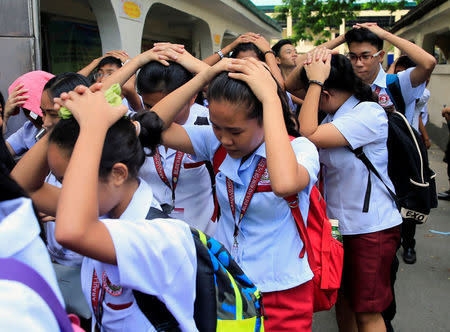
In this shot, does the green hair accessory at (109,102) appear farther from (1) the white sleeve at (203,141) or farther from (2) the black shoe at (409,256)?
(2) the black shoe at (409,256)

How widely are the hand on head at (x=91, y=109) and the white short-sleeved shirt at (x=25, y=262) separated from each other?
17.3 inches

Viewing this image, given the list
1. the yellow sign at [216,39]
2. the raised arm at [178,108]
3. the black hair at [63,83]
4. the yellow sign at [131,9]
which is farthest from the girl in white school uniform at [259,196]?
the yellow sign at [216,39]

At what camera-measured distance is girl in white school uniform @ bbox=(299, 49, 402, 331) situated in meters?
2.12

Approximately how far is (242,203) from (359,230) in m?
0.87

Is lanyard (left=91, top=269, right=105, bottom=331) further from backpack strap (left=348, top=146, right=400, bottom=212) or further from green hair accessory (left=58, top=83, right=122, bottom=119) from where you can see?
backpack strap (left=348, top=146, right=400, bottom=212)

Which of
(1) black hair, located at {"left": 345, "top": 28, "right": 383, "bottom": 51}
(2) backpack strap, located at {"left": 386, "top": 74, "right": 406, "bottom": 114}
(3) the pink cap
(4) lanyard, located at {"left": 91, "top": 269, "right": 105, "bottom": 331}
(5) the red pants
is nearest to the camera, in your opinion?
(4) lanyard, located at {"left": 91, "top": 269, "right": 105, "bottom": 331}

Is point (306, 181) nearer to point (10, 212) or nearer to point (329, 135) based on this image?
point (329, 135)

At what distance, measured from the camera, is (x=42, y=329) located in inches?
26.1

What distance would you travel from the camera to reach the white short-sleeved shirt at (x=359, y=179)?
2109 millimetres

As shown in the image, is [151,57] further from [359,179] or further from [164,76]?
[359,179]

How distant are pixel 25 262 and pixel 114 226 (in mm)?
383

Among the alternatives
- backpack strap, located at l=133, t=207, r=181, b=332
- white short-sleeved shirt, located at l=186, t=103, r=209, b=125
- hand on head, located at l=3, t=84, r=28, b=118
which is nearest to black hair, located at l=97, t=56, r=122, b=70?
hand on head, located at l=3, t=84, r=28, b=118

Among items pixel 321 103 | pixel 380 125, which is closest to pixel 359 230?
pixel 380 125

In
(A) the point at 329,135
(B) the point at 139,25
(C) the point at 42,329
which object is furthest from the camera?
(B) the point at 139,25
